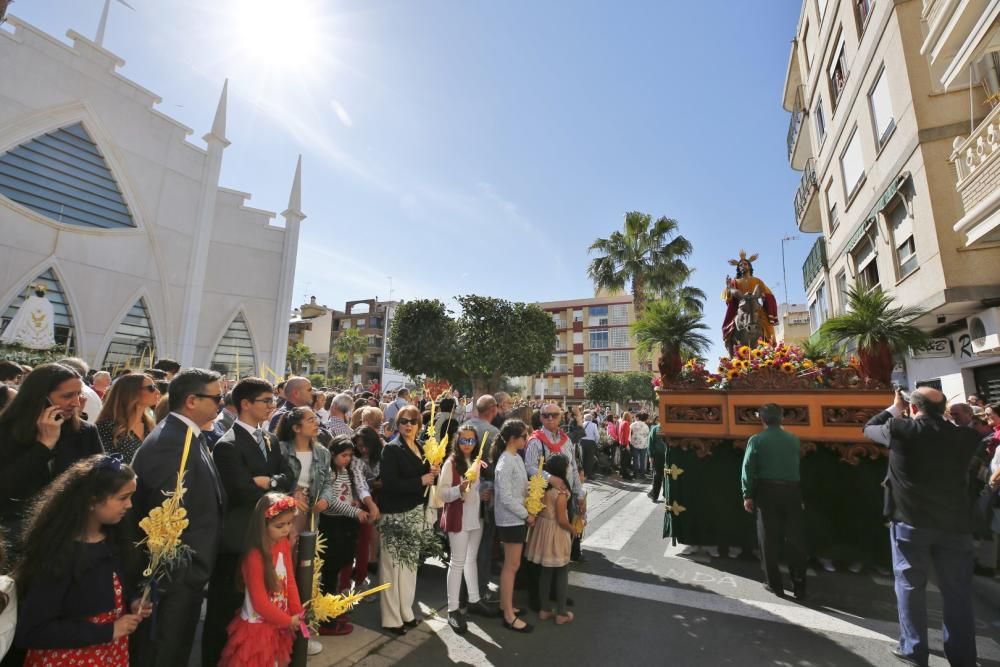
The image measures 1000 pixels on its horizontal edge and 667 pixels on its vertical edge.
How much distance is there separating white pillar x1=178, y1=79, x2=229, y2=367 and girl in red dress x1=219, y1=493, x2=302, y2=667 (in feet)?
76.0

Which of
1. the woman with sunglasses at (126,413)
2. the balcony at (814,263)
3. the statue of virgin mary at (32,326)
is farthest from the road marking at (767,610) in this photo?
the statue of virgin mary at (32,326)

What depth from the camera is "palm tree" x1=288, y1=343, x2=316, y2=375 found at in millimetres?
56875

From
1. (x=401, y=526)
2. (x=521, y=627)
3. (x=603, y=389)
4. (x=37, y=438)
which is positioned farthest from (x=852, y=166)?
(x=603, y=389)

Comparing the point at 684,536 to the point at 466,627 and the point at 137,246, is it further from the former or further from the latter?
the point at 137,246

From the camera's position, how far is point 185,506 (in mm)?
2490

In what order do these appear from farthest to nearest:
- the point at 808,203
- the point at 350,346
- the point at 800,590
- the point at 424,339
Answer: the point at 350,346 → the point at 424,339 → the point at 808,203 → the point at 800,590

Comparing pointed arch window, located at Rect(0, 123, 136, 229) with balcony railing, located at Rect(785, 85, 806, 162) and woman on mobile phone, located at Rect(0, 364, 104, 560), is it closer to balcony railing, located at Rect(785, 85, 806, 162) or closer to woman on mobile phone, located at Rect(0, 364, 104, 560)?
woman on mobile phone, located at Rect(0, 364, 104, 560)

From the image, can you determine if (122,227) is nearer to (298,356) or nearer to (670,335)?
(670,335)

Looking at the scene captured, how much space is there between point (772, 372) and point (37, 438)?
679 centimetres

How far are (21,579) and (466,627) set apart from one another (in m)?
2.95

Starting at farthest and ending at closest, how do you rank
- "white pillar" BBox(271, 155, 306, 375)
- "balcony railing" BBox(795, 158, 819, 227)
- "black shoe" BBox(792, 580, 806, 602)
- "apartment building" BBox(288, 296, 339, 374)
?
1. "apartment building" BBox(288, 296, 339, 374)
2. "white pillar" BBox(271, 155, 306, 375)
3. "balcony railing" BBox(795, 158, 819, 227)
4. "black shoe" BBox(792, 580, 806, 602)

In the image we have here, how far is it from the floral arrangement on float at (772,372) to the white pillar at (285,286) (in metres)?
23.5

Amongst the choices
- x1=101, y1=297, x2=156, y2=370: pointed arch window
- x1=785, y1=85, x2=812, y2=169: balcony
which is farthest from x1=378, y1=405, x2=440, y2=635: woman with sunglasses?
x1=101, y1=297, x2=156, y2=370: pointed arch window

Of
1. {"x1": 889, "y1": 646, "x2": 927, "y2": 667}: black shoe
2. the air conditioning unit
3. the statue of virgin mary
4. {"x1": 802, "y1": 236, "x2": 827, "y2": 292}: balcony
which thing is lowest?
{"x1": 889, "y1": 646, "x2": 927, "y2": 667}: black shoe
